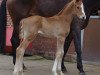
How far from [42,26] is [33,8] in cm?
142

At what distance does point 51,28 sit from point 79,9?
0.66 m

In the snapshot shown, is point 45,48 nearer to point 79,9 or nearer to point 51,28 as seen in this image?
point 51,28

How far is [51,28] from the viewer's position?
750cm

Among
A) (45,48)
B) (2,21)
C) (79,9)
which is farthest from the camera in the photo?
(45,48)

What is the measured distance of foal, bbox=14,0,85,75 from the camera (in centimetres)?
734

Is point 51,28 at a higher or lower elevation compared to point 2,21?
higher

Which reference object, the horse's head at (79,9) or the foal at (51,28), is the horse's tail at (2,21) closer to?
the foal at (51,28)

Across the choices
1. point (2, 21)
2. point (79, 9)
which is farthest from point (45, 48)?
point (79, 9)

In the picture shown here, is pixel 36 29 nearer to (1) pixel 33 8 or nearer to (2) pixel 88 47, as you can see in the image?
(1) pixel 33 8

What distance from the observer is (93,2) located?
8.88 m

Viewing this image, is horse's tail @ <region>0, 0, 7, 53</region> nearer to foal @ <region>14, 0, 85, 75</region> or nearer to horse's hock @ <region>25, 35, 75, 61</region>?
horse's hock @ <region>25, 35, 75, 61</region>

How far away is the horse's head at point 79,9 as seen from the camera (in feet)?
24.3

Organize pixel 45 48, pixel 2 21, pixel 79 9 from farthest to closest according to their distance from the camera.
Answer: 1. pixel 45 48
2. pixel 2 21
3. pixel 79 9

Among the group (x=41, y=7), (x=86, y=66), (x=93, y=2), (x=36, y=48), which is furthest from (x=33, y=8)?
(x=36, y=48)
